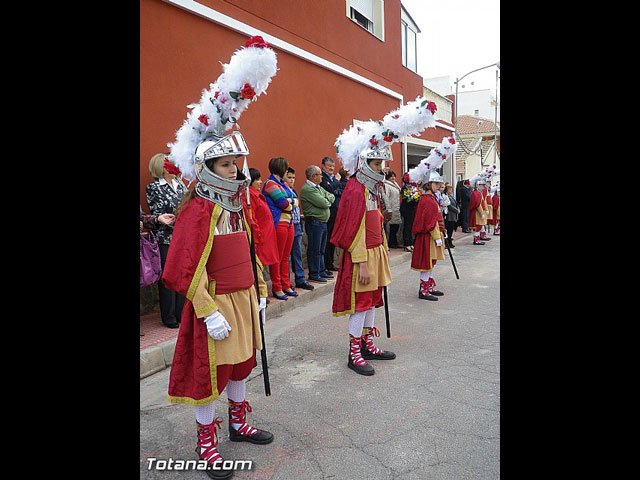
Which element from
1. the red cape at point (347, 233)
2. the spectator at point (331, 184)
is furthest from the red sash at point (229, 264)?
the spectator at point (331, 184)

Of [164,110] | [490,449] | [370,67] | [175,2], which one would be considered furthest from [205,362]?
[370,67]

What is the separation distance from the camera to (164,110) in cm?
589

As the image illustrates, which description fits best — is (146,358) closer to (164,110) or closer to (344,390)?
(344,390)

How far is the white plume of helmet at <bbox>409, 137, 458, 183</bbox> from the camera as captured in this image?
7164 millimetres

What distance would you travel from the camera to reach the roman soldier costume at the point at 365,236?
420 cm

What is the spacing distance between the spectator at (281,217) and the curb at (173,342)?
0.54 ft

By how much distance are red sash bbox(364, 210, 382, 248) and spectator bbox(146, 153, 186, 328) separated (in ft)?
6.97

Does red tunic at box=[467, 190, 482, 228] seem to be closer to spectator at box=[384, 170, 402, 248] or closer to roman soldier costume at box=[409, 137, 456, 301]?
spectator at box=[384, 170, 402, 248]

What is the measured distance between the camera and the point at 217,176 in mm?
2719

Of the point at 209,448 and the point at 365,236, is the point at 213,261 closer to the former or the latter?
the point at 209,448

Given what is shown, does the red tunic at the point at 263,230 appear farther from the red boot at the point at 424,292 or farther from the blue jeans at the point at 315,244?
the red boot at the point at 424,292

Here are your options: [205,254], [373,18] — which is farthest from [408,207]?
[205,254]

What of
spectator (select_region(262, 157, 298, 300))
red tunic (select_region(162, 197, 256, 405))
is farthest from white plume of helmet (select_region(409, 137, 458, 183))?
red tunic (select_region(162, 197, 256, 405))

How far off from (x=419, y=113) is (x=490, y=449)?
294cm
